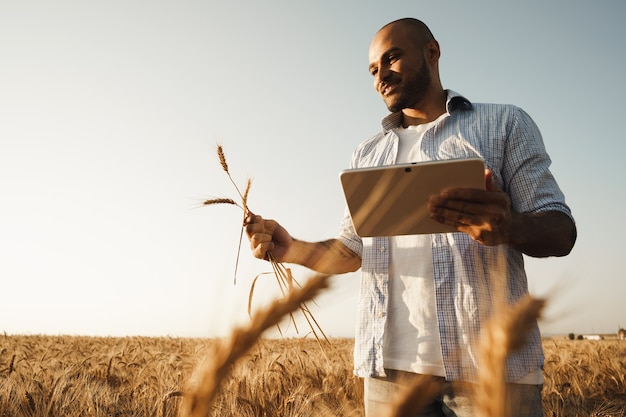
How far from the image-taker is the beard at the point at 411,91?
241 cm

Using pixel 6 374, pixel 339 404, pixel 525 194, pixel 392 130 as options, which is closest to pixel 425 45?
pixel 392 130

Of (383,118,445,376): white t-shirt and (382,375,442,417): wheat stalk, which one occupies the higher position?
(383,118,445,376): white t-shirt

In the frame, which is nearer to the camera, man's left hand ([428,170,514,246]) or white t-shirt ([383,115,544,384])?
man's left hand ([428,170,514,246])

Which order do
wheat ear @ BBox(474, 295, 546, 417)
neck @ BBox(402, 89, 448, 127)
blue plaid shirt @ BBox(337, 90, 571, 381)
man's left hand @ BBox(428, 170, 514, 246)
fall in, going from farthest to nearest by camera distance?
neck @ BBox(402, 89, 448, 127)
blue plaid shirt @ BBox(337, 90, 571, 381)
man's left hand @ BBox(428, 170, 514, 246)
wheat ear @ BBox(474, 295, 546, 417)

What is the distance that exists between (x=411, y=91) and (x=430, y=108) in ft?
0.51

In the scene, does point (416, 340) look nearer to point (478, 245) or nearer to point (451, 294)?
point (451, 294)

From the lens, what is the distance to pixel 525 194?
191cm

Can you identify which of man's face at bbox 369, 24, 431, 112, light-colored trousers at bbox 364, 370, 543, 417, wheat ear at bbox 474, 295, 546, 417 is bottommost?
light-colored trousers at bbox 364, 370, 543, 417

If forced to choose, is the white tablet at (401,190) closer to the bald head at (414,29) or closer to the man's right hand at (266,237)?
the man's right hand at (266,237)

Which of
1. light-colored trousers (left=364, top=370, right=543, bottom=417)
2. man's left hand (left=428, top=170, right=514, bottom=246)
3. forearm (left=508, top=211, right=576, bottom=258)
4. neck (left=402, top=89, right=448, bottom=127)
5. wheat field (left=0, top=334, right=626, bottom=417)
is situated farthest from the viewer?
wheat field (left=0, top=334, right=626, bottom=417)

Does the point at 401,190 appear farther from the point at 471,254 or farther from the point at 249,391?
the point at 249,391

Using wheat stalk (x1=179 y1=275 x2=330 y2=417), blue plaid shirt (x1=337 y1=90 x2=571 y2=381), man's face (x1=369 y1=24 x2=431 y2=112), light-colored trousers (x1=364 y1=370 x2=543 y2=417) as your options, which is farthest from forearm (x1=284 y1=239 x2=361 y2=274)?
wheat stalk (x1=179 y1=275 x2=330 y2=417)

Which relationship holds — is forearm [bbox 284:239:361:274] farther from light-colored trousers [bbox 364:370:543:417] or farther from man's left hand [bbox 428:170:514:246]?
man's left hand [bbox 428:170:514:246]

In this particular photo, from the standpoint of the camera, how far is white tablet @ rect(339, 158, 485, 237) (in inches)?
57.5
